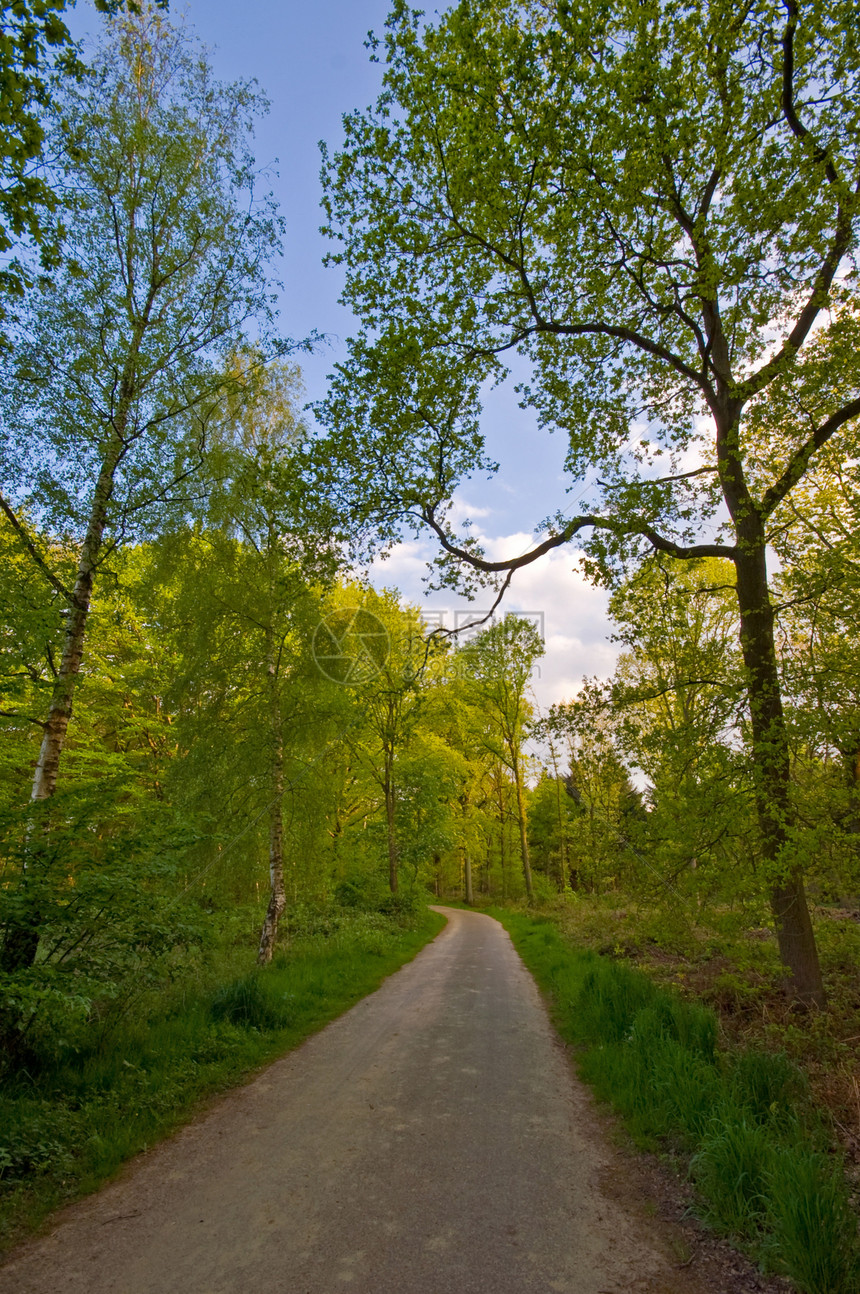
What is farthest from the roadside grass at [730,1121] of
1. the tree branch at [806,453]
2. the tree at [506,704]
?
the tree at [506,704]

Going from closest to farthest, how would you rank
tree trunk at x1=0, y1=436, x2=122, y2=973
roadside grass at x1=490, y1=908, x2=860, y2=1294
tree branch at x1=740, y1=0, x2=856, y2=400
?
roadside grass at x1=490, y1=908, x2=860, y2=1294 < tree trunk at x1=0, y1=436, x2=122, y2=973 < tree branch at x1=740, y1=0, x2=856, y2=400

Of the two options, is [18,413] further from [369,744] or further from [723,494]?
[369,744]

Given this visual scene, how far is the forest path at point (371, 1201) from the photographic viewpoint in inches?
124

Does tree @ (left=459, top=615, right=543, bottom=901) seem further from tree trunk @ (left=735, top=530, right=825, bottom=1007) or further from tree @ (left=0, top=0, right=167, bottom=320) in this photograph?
tree @ (left=0, top=0, right=167, bottom=320)

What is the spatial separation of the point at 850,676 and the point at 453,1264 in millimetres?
5897

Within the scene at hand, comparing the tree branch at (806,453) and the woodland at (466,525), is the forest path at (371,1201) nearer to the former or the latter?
the woodland at (466,525)

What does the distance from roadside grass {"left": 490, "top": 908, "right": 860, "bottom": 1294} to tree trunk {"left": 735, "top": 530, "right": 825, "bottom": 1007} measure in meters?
1.50

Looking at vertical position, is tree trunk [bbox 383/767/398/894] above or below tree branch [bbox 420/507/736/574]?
below

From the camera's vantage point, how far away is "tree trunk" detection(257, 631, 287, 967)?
1117 centimetres

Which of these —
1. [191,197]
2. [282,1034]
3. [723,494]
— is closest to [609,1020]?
[282,1034]

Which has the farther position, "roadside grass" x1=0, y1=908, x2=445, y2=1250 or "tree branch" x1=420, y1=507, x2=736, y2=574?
"tree branch" x1=420, y1=507, x2=736, y2=574

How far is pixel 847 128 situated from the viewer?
578 centimetres

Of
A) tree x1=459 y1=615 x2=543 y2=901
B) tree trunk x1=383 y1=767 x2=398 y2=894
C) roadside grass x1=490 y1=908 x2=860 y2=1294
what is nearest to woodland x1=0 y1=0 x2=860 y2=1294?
roadside grass x1=490 y1=908 x2=860 y2=1294

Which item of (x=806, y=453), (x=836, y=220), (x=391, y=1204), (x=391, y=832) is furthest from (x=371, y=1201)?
(x=391, y=832)
